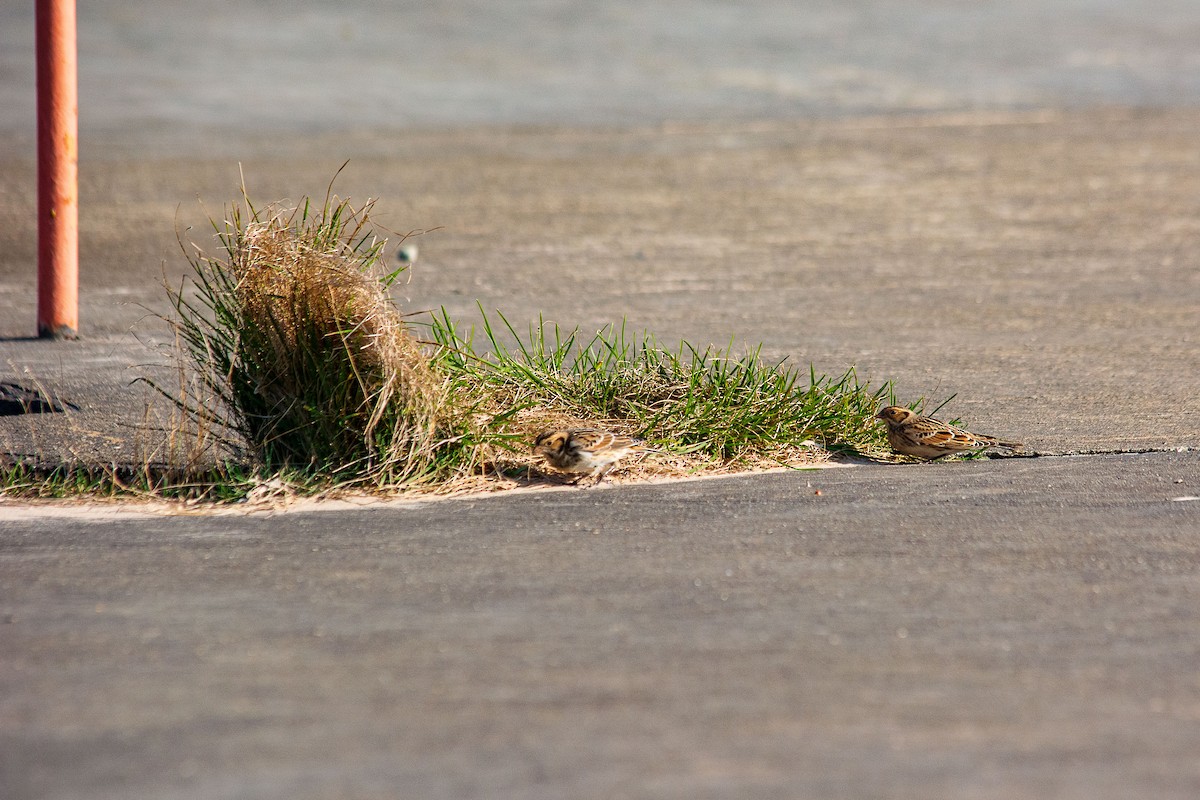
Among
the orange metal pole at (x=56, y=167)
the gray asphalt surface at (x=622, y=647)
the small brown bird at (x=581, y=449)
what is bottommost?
the gray asphalt surface at (x=622, y=647)

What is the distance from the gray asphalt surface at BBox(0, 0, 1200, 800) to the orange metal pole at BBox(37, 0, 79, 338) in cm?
39

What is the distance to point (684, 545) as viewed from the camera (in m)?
6.09

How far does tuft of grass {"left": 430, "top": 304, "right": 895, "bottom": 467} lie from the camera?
7.68 meters

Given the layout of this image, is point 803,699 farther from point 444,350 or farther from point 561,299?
point 561,299

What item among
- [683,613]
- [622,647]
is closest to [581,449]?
[683,613]

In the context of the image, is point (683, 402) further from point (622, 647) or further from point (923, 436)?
point (622, 647)

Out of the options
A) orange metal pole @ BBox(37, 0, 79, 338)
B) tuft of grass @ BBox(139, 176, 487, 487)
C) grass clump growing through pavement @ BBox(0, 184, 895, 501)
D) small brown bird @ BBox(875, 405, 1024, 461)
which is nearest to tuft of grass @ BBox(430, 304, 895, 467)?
grass clump growing through pavement @ BBox(0, 184, 895, 501)

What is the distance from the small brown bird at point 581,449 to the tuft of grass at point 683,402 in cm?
41

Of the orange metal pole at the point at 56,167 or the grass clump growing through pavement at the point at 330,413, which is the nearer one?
the grass clump growing through pavement at the point at 330,413

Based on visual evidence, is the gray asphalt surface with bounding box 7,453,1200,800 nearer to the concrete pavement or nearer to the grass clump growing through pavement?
the concrete pavement

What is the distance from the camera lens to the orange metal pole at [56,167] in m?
10.6

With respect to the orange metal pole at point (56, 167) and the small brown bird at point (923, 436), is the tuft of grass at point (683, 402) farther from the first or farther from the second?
the orange metal pole at point (56, 167)

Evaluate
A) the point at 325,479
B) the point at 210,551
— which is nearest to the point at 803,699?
the point at 210,551

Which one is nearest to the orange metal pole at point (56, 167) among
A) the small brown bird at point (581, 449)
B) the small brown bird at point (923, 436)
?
the small brown bird at point (581, 449)
